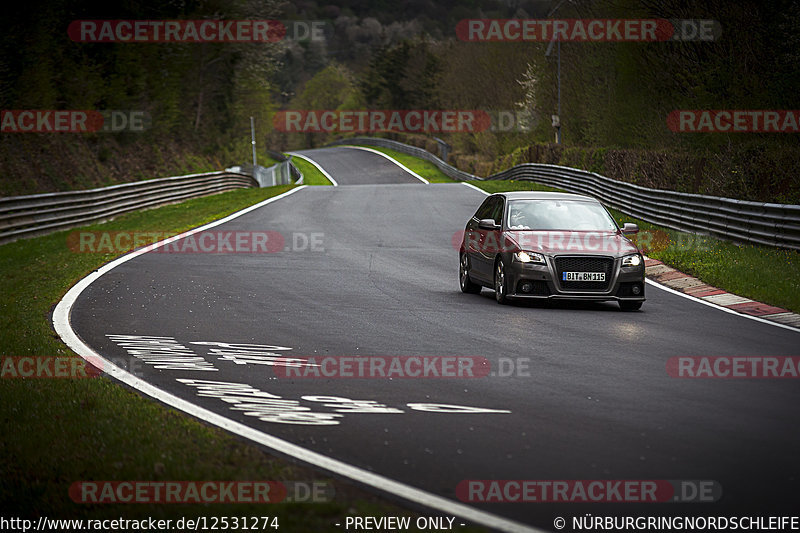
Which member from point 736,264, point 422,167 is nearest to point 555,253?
point 736,264

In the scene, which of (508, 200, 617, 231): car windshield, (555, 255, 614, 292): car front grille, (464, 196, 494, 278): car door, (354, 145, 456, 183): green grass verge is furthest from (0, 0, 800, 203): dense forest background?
(555, 255, 614, 292): car front grille

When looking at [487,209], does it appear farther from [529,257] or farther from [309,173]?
[309,173]

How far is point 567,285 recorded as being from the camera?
1341 cm

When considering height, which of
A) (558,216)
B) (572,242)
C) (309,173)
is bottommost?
(572,242)

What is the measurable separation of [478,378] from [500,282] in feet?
17.7

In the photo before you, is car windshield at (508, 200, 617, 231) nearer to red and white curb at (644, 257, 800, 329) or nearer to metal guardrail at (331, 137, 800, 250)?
red and white curb at (644, 257, 800, 329)

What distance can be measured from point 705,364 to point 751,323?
2.94m

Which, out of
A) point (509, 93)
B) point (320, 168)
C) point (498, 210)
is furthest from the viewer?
point (320, 168)

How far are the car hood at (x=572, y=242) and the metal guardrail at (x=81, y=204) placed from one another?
43.0 feet

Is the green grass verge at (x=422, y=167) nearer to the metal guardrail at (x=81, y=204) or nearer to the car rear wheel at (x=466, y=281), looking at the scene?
the metal guardrail at (x=81, y=204)

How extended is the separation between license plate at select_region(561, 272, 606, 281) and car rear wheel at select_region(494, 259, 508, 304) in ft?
2.83

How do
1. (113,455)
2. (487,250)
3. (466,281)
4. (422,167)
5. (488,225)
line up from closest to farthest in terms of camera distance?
(113,455) → (488,225) → (487,250) → (466,281) → (422,167)

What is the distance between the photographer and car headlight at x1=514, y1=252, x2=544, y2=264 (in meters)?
13.4

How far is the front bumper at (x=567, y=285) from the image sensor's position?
13391 millimetres
